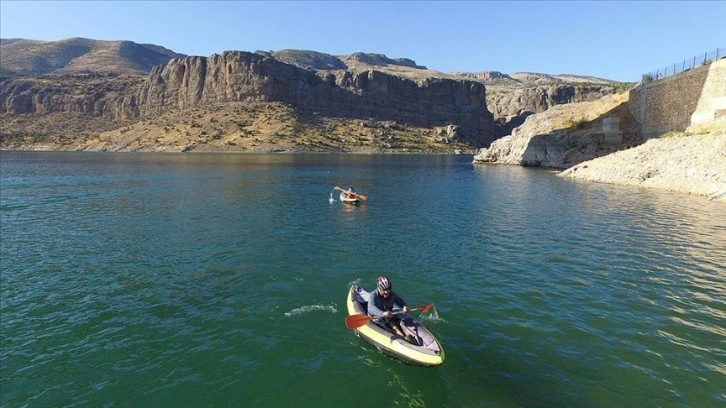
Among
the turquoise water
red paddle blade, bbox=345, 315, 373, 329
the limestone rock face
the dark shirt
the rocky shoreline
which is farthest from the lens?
the limestone rock face

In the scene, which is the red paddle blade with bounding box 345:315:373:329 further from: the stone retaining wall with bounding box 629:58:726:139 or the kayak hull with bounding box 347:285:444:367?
the stone retaining wall with bounding box 629:58:726:139

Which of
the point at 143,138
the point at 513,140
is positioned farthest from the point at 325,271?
the point at 143,138

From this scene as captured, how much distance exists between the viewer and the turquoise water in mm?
12695

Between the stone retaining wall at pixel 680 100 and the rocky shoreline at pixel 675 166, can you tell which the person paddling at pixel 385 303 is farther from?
the stone retaining wall at pixel 680 100

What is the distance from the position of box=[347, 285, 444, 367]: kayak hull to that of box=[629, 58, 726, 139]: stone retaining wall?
6479cm

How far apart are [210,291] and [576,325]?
16188 mm

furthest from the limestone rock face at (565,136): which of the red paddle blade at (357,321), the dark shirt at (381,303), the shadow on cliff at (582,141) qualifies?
the red paddle blade at (357,321)

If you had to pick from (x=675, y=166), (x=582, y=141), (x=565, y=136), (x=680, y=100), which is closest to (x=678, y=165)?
(x=675, y=166)

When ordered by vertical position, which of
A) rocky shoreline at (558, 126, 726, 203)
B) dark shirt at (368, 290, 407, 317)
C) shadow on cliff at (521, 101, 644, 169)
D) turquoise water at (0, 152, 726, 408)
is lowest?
turquoise water at (0, 152, 726, 408)

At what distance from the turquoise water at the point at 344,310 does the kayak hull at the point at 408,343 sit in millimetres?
588

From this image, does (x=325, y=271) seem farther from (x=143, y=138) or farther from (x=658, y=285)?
(x=143, y=138)

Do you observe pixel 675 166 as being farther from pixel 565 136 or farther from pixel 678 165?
pixel 565 136

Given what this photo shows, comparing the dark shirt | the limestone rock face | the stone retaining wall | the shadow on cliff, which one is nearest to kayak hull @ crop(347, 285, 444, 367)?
the dark shirt

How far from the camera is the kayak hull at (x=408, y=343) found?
42.5 ft
